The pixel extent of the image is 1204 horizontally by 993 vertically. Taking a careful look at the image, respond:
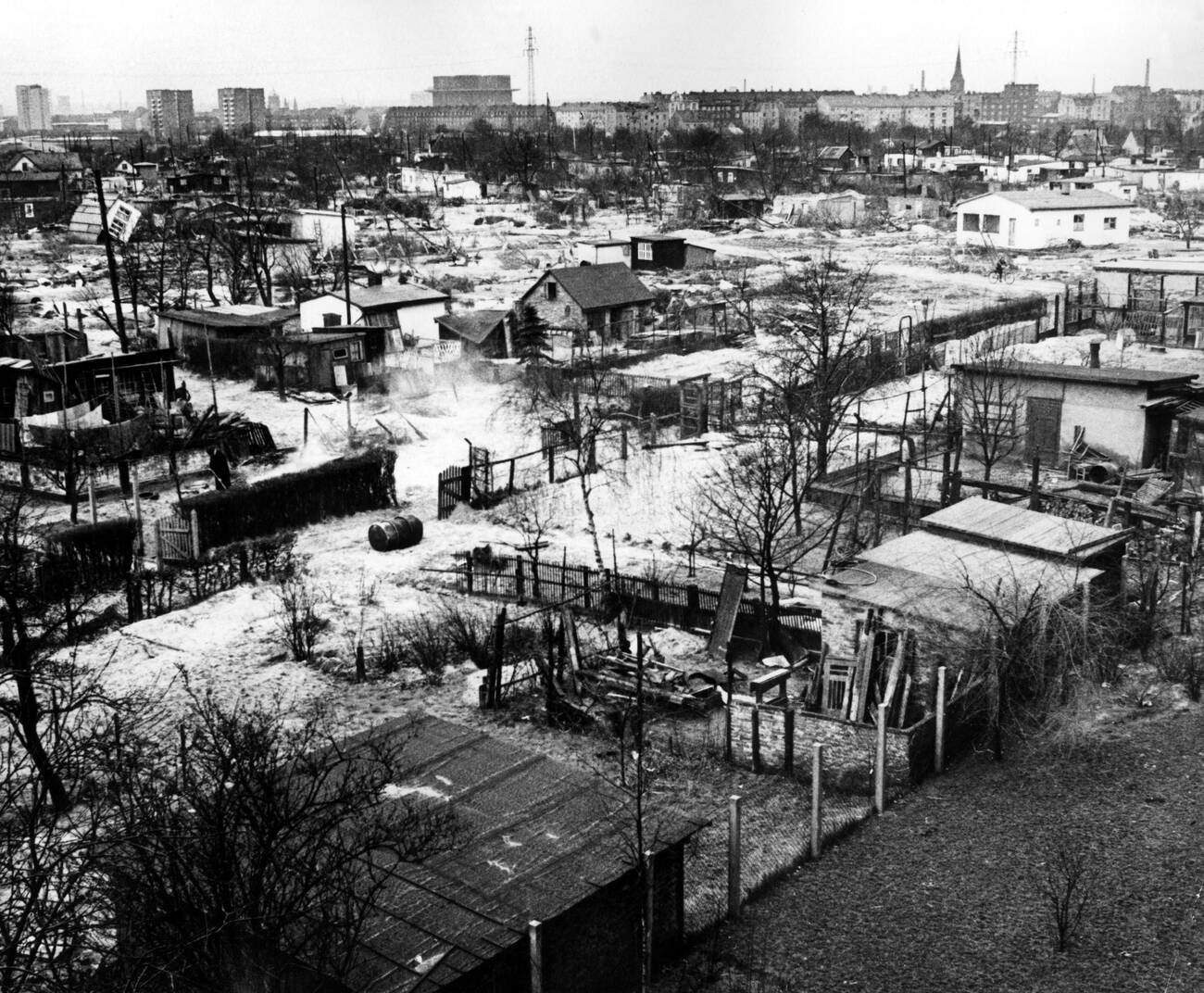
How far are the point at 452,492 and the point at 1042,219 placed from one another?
4382cm

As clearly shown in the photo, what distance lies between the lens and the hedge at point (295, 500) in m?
23.2

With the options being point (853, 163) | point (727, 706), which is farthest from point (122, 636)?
point (853, 163)

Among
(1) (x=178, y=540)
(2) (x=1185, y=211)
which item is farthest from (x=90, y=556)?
(2) (x=1185, y=211)

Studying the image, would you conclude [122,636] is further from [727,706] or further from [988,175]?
[988,175]

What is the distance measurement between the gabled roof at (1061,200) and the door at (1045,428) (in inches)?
1497

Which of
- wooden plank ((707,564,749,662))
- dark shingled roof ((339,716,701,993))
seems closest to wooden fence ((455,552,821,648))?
→ wooden plank ((707,564,749,662))

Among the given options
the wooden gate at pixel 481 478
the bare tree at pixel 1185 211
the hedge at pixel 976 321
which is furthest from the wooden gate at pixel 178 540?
the bare tree at pixel 1185 211

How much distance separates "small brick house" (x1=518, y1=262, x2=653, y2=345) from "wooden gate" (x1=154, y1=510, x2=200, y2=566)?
18.4m

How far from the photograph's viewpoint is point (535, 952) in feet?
30.0

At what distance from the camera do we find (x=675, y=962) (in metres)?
10.6

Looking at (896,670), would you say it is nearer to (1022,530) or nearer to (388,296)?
(1022,530)

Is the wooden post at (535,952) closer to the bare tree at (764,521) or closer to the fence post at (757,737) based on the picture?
the fence post at (757,737)

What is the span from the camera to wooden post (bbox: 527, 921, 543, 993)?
9102 mm

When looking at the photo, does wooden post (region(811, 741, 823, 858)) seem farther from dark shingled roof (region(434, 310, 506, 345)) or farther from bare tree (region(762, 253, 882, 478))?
dark shingled roof (region(434, 310, 506, 345))
